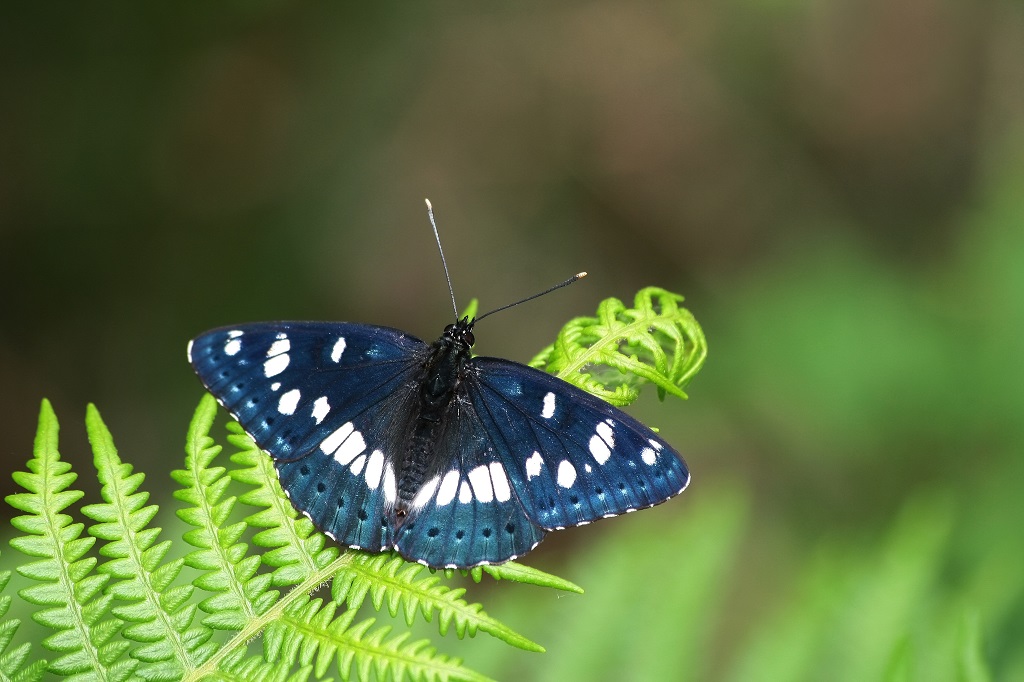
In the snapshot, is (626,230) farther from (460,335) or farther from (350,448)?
(350,448)

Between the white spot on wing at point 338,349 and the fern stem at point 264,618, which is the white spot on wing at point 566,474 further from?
the white spot on wing at point 338,349

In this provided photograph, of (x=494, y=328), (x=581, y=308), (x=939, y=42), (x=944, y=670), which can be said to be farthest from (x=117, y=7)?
(x=939, y=42)

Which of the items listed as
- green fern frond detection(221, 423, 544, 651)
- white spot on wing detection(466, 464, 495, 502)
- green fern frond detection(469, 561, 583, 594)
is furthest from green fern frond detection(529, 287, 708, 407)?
green fern frond detection(221, 423, 544, 651)

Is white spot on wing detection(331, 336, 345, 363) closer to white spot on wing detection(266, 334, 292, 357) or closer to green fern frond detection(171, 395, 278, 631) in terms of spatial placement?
white spot on wing detection(266, 334, 292, 357)

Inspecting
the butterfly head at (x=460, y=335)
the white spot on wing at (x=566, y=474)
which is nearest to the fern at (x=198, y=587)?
the white spot on wing at (x=566, y=474)

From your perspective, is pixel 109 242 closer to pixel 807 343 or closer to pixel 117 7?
pixel 117 7

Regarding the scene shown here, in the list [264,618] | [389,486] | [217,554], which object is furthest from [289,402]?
[264,618]
